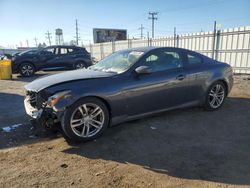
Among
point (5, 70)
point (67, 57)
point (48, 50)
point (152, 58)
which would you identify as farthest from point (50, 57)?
point (152, 58)

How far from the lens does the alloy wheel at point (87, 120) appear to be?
357 centimetres

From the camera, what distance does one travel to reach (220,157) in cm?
319

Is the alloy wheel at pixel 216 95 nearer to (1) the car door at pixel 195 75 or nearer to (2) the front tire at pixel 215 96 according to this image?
(2) the front tire at pixel 215 96

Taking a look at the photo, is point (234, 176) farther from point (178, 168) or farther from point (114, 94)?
point (114, 94)

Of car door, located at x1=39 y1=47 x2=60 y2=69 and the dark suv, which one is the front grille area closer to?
the dark suv

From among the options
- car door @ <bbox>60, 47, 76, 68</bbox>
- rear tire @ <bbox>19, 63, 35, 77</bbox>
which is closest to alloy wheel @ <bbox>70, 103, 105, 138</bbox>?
rear tire @ <bbox>19, 63, 35, 77</bbox>

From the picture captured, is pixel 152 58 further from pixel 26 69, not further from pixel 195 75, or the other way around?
pixel 26 69

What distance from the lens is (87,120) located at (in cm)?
367

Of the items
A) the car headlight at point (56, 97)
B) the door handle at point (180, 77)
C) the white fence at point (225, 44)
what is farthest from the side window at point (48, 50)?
the car headlight at point (56, 97)

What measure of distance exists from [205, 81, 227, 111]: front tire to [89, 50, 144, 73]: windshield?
1.95 meters

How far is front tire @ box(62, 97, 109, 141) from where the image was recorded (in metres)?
3.48

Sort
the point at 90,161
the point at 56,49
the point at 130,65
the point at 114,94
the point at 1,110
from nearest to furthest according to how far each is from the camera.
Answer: the point at 90,161
the point at 114,94
the point at 130,65
the point at 1,110
the point at 56,49

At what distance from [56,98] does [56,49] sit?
406 inches

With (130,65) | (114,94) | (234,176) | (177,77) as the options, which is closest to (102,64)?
(130,65)
